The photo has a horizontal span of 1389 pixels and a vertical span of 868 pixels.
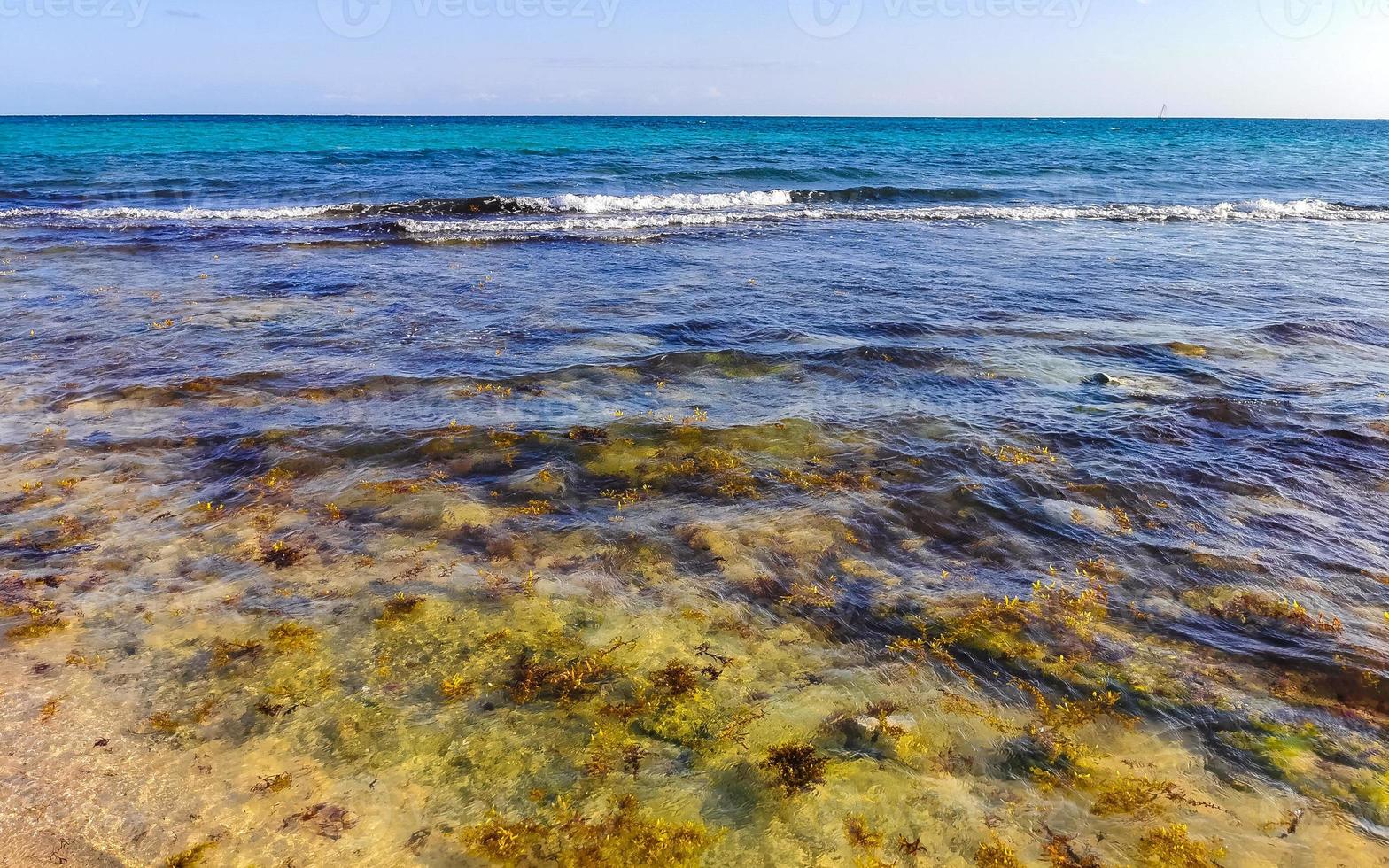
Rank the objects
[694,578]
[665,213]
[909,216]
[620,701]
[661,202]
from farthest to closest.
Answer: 1. [661,202]
2. [665,213]
3. [909,216]
4. [694,578]
5. [620,701]

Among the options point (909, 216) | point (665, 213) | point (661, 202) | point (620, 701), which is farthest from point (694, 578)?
point (661, 202)

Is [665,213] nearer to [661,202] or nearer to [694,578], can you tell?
[661,202]

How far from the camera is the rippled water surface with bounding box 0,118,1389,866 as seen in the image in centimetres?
356

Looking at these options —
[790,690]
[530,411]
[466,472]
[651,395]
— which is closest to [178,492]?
[466,472]

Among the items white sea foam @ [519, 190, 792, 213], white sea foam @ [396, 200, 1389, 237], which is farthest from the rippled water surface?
white sea foam @ [519, 190, 792, 213]

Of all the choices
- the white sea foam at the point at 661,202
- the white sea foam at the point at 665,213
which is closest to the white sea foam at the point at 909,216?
the white sea foam at the point at 665,213

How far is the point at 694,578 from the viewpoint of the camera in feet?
18.0

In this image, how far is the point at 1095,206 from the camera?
2700 centimetres

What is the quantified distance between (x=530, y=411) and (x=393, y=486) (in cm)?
215

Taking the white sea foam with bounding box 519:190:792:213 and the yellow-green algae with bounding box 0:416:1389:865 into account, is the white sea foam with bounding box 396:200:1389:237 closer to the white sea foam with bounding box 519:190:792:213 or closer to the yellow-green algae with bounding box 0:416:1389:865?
the white sea foam with bounding box 519:190:792:213

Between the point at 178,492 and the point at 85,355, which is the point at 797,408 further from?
the point at 85,355

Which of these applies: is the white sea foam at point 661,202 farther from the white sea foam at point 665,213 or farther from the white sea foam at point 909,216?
the white sea foam at point 909,216

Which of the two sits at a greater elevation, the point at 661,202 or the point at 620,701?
the point at 661,202

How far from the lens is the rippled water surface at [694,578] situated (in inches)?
140
